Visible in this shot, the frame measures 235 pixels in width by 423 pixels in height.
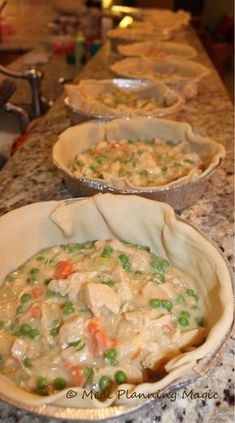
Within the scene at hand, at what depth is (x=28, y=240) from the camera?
1.02 metres

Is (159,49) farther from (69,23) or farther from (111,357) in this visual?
(111,357)

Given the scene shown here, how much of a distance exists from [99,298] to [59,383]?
6.4 inches

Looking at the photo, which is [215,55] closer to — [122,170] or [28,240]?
[122,170]

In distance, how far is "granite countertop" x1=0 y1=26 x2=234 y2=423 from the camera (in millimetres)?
780

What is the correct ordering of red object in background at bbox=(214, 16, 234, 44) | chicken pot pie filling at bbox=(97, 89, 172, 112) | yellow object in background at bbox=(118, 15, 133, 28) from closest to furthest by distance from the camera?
chicken pot pie filling at bbox=(97, 89, 172, 112), yellow object in background at bbox=(118, 15, 133, 28), red object in background at bbox=(214, 16, 234, 44)

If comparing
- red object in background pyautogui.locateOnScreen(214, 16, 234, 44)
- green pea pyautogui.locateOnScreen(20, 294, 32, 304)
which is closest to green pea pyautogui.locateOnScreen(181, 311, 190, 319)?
green pea pyautogui.locateOnScreen(20, 294, 32, 304)

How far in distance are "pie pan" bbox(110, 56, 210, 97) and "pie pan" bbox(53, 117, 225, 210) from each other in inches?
23.7

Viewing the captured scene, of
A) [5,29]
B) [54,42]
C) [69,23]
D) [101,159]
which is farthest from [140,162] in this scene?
[5,29]

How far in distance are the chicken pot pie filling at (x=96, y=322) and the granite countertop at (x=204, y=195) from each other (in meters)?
0.08

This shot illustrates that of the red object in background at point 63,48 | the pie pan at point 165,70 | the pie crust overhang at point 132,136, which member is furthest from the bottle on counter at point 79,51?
Answer: the pie crust overhang at point 132,136

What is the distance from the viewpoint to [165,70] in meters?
2.38

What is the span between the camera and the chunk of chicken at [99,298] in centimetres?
83

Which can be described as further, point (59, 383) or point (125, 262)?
point (125, 262)

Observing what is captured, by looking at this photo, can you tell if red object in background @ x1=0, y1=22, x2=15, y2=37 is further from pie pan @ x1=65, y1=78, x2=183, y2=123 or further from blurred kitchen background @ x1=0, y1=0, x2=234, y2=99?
pie pan @ x1=65, y1=78, x2=183, y2=123
